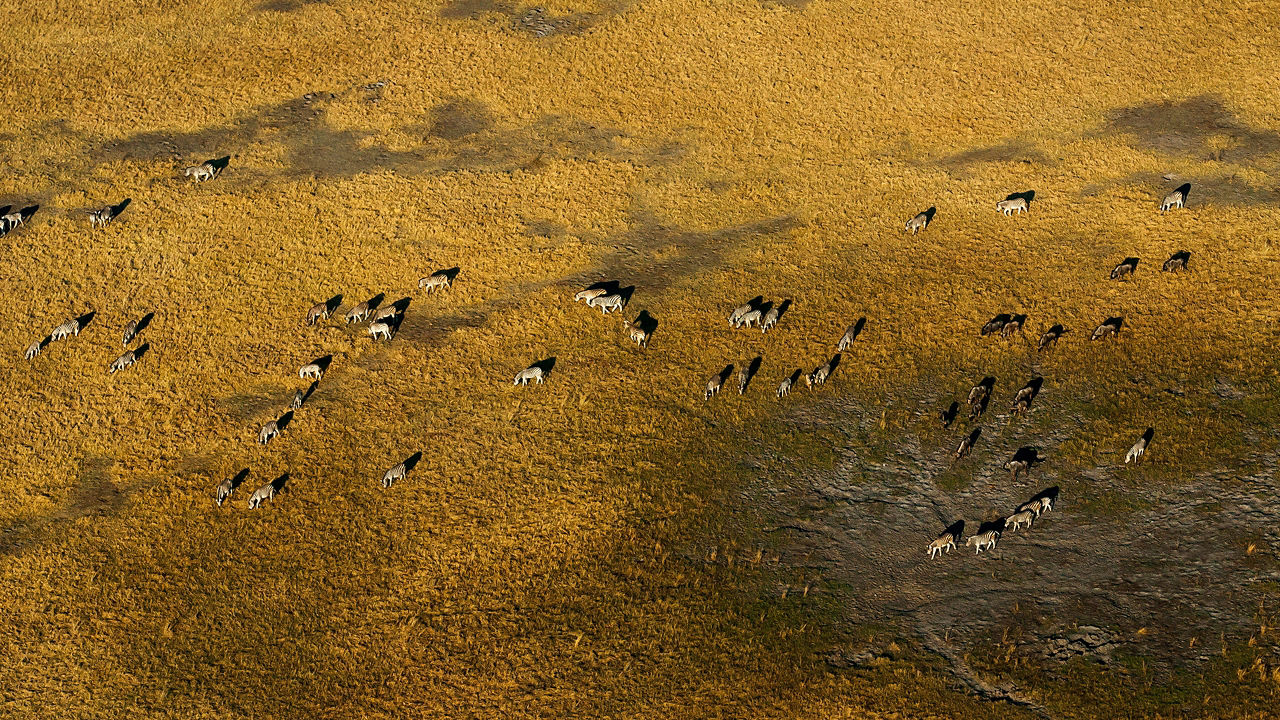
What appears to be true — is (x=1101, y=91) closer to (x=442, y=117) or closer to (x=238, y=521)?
(x=442, y=117)

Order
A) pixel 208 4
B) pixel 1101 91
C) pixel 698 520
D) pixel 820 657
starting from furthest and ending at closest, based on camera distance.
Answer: pixel 208 4 < pixel 1101 91 < pixel 698 520 < pixel 820 657

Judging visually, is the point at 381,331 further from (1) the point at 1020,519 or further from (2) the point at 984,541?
(1) the point at 1020,519

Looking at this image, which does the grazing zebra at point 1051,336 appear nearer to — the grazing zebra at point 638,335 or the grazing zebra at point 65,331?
the grazing zebra at point 638,335

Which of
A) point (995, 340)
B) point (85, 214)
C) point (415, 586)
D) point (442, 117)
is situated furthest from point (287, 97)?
point (995, 340)

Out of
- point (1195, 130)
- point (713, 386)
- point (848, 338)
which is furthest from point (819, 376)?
→ point (1195, 130)

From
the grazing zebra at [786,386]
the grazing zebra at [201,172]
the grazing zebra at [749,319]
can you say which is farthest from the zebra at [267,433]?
the grazing zebra at [201,172]
